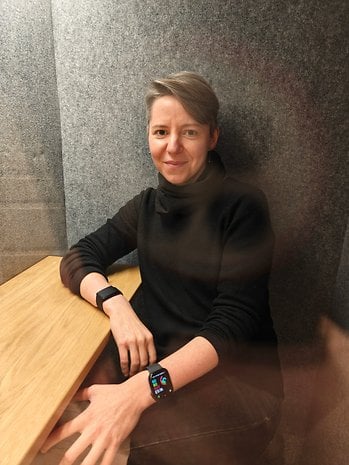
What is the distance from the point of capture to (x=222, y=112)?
0.98 meters

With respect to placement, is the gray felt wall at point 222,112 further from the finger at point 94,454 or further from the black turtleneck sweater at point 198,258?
the finger at point 94,454

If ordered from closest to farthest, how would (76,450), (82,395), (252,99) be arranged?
(76,450)
(82,395)
(252,99)

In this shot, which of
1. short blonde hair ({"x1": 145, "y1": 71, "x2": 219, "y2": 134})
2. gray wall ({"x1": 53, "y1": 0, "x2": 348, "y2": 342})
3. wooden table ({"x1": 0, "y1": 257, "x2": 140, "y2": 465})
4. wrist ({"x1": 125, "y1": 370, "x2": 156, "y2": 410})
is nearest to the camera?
wooden table ({"x1": 0, "y1": 257, "x2": 140, "y2": 465})

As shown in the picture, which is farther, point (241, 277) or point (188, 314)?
point (188, 314)

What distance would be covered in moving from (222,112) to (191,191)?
0.30m

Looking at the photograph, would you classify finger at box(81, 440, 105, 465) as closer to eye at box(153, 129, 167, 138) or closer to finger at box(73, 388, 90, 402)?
finger at box(73, 388, 90, 402)

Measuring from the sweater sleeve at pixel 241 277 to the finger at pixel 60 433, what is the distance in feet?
0.95

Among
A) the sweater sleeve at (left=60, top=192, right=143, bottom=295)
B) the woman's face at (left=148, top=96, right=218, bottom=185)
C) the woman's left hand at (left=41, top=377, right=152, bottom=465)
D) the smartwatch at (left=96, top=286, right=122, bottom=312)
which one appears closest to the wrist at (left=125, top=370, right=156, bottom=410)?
the woman's left hand at (left=41, top=377, right=152, bottom=465)

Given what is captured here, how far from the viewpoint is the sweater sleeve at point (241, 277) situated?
2.32 ft

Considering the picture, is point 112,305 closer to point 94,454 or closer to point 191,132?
point 94,454

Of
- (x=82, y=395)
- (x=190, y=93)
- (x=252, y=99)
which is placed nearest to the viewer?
(x=82, y=395)

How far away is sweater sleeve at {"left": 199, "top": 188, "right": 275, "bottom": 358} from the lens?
0.71 metres

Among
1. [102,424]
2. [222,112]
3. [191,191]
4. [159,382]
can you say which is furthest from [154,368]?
[222,112]

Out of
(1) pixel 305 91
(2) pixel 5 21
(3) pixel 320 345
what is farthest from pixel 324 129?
(2) pixel 5 21
